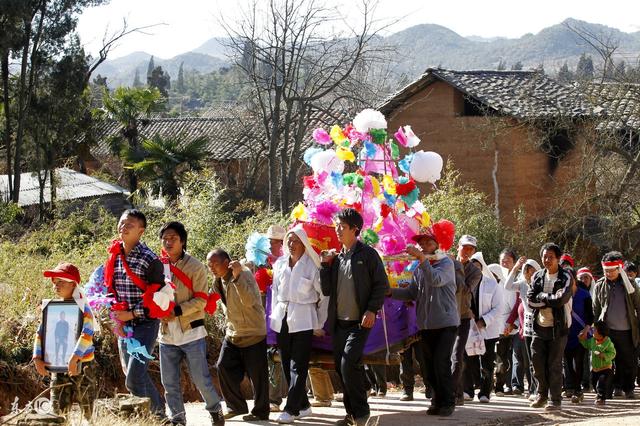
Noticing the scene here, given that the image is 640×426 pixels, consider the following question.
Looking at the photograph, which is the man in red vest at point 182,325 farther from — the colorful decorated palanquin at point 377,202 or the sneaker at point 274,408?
the sneaker at point 274,408


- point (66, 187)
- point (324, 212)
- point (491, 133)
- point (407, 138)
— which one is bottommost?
point (324, 212)

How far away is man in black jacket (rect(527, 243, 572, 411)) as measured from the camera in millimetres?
12000

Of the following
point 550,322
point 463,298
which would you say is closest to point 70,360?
point 463,298

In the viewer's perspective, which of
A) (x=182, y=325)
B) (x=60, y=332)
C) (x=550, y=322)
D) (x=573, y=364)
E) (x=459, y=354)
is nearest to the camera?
(x=60, y=332)

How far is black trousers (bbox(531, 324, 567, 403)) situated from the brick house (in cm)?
2088

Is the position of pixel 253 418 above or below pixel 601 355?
below

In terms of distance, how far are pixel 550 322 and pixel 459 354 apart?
108 centimetres

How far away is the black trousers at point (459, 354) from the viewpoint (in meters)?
12.2

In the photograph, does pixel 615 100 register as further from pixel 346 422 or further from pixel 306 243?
pixel 346 422

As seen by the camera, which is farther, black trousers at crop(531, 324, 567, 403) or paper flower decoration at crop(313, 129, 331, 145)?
paper flower decoration at crop(313, 129, 331, 145)

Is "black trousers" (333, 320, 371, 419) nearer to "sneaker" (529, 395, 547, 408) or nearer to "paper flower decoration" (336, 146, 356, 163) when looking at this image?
"paper flower decoration" (336, 146, 356, 163)

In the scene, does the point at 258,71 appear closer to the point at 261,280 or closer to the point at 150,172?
the point at 150,172

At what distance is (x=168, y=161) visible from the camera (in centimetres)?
3656

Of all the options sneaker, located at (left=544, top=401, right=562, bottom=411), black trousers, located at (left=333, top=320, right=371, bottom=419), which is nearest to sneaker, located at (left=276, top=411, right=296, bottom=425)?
black trousers, located at (left=333, top=320, right=371, bottom=419)
